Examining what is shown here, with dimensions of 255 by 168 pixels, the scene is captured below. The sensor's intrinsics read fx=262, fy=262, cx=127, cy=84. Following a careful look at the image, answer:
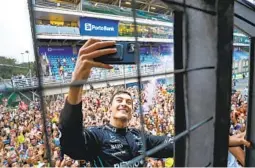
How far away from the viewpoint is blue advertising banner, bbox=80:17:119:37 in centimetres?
766

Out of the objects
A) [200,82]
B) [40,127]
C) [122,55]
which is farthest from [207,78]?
[40,127]

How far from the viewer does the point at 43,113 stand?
178 millimetres

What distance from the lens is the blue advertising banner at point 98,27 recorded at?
25.1 feet

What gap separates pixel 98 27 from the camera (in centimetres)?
778

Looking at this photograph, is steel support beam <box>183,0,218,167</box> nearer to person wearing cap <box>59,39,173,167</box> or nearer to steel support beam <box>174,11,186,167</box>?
steel support beam <box>174,11,186,167</box>

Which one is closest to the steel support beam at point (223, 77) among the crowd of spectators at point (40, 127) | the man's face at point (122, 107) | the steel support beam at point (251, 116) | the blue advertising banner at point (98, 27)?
the steel support beam at point (251, 116)

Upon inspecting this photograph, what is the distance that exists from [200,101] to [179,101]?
33 mm

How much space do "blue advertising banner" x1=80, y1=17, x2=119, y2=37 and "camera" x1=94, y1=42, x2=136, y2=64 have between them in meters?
7.55

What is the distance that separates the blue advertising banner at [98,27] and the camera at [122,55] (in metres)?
7.55

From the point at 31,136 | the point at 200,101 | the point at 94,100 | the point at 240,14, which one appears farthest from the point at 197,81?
the point at 94,100

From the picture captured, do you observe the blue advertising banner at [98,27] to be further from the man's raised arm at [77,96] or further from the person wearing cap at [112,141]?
the man's raised arm at [77,96]

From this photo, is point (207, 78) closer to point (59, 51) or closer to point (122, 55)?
point (122, 55)

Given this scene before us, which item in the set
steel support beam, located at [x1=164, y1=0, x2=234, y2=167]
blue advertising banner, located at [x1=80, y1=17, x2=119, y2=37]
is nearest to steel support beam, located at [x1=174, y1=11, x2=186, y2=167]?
steel support beam, located at [x1=164, y1=0, x2=234, y2=167]

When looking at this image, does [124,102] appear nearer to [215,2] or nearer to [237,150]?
[237,150]
